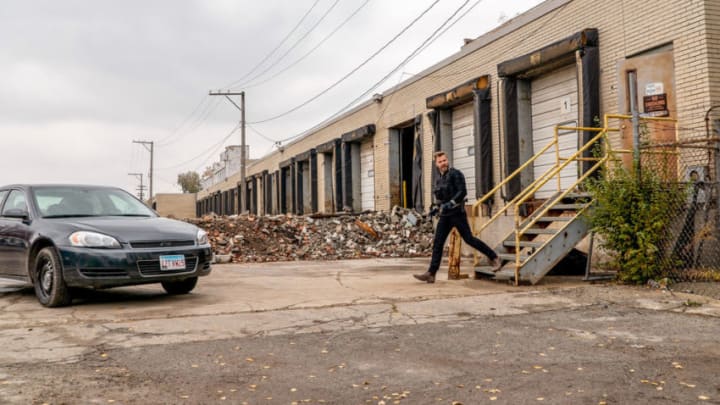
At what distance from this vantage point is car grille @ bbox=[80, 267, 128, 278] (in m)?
6.34

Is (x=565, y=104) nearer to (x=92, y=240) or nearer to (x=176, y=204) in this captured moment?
(x=92, y=240)

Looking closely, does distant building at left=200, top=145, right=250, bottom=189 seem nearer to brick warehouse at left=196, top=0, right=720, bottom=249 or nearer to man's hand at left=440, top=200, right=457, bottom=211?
brick warehouse at left=196, top=0, right=720, bottom=249

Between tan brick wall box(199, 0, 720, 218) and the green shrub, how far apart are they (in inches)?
68.5

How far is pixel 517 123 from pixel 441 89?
3.58 metres

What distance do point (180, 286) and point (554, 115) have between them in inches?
332

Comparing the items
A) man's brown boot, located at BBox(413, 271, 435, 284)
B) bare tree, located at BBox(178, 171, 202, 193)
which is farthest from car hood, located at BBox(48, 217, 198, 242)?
bare tree, located at BBox(178, 171, 202, 193)

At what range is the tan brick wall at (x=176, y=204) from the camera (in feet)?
208

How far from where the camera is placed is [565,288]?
7707 mm

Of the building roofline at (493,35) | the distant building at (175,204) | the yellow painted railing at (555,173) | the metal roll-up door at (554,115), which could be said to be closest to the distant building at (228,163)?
the distant building at (175,204)

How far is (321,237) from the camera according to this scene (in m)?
16.8

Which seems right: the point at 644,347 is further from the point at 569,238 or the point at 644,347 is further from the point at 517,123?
the point at 517,123

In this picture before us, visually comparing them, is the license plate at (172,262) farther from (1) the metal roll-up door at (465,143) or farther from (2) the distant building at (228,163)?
(2) the distant building at (228,163)

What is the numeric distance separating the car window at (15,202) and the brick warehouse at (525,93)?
837 cm

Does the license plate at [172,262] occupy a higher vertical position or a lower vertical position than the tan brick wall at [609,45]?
lower
